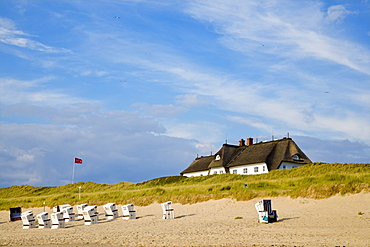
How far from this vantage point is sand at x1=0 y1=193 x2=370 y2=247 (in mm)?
13727

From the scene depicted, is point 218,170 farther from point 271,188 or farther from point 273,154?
point 271,188

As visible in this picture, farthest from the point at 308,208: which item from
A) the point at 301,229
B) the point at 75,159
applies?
the point at 75,159

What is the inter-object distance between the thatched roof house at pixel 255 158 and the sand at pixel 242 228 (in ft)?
83.4

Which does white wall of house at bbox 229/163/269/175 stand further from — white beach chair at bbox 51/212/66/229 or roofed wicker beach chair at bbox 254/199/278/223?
white beach chair at bbox 51/212/66/229

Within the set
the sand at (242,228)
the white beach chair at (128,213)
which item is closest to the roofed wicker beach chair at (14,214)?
A: the sand at (242,228)

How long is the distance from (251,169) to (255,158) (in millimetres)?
1631

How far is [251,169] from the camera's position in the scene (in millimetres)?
52875

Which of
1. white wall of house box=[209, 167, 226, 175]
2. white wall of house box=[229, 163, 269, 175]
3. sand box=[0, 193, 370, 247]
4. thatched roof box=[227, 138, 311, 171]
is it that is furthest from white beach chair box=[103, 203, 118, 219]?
white wall of house box=[209, 167, 226, 175]

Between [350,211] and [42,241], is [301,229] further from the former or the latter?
[42,241]

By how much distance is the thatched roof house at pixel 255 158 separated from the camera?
5062 cm

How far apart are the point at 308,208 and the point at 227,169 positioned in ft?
115

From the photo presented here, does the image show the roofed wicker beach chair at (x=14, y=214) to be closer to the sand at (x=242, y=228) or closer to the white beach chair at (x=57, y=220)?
the sand at (x=242, y=228)

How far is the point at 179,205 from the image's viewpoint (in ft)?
93.3

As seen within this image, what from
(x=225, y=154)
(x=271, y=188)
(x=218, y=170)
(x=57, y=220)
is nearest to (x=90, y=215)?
(x=57, y=220)
